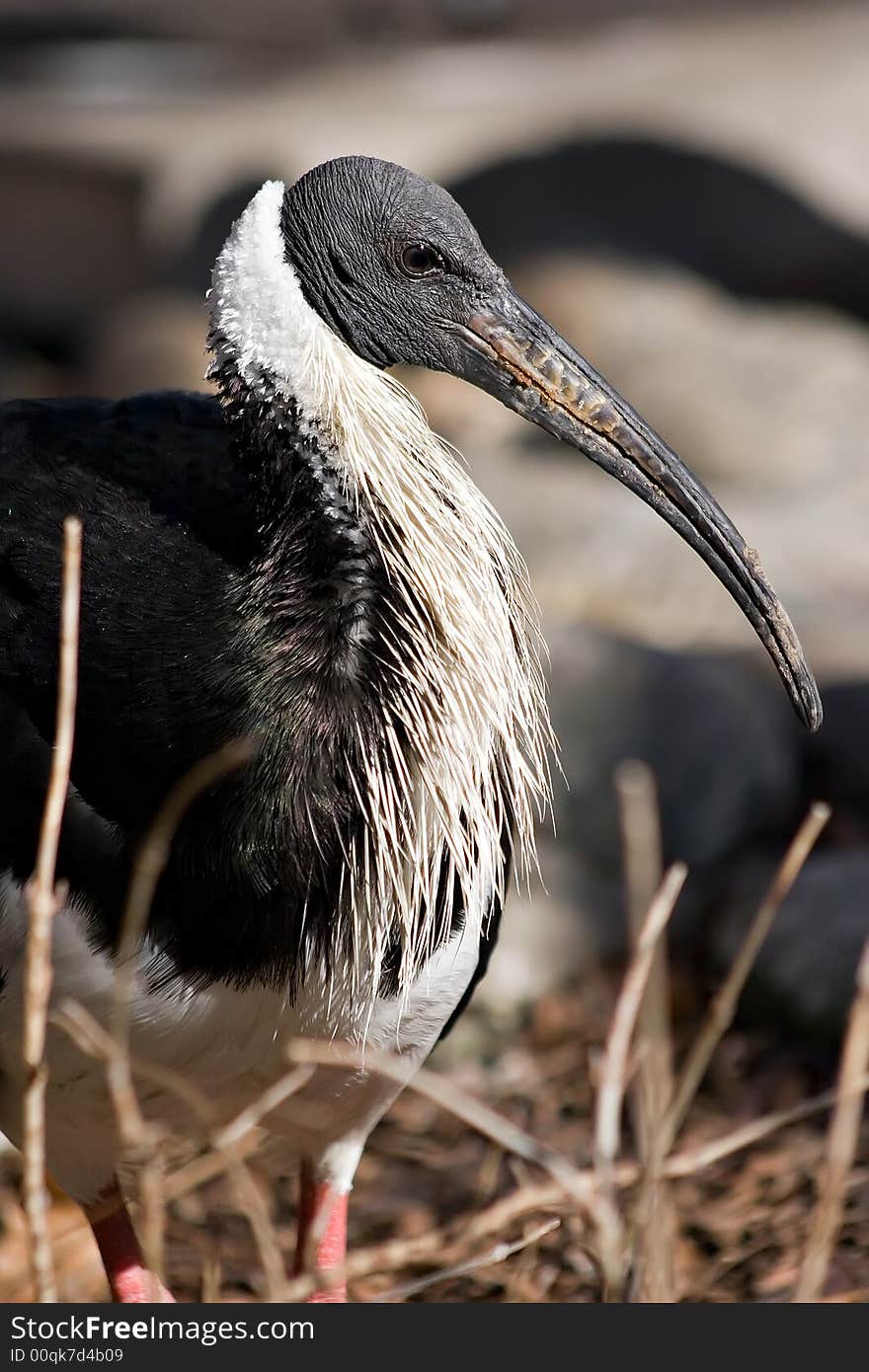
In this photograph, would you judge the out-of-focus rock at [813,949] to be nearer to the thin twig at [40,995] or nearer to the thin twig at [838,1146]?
the thin twig at [838,1146]

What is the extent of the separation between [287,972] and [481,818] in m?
0.36

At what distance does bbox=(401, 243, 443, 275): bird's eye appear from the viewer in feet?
8.34

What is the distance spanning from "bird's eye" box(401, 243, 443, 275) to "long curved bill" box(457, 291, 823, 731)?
9 cm

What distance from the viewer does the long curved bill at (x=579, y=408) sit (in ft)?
8.38

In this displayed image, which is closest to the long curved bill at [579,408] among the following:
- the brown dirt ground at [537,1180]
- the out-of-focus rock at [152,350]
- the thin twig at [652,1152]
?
the thin twig at [652,1152]

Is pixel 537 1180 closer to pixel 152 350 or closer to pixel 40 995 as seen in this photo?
pixel 40 995

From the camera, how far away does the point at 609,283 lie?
7.79 metres

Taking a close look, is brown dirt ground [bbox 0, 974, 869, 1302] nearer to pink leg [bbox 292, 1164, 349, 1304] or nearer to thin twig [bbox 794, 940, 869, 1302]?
pink leg [bbox 292, 1164, 349, 1304]

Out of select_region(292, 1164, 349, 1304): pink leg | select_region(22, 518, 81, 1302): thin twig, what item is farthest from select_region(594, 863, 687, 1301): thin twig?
select_region(292, 1164, 349, 1304): pink leg

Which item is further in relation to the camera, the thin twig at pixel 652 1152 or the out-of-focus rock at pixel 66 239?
the out-of-focus rock at pixel 66 239

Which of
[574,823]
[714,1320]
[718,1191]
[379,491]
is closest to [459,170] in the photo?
[574,823]

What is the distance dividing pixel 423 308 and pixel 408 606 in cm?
45

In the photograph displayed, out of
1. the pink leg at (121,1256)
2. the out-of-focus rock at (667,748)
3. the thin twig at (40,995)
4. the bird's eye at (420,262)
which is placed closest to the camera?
the thin twig at (40,995)

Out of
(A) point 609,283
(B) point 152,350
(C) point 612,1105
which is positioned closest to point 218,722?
(C) point 612,1105
